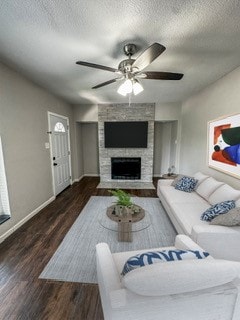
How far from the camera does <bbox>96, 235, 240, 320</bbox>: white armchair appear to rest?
80 cm

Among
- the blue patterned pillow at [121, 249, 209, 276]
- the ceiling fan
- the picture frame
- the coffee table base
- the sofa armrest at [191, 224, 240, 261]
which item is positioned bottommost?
the coffee table base

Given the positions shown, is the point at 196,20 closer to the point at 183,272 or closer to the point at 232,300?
the point at 183,272

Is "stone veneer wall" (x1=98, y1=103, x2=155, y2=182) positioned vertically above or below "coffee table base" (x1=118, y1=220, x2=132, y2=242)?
above

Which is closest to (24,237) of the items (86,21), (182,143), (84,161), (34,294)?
(34,294)

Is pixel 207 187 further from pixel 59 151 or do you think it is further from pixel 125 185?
pixel 59 151

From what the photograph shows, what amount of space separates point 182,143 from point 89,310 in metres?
4.45

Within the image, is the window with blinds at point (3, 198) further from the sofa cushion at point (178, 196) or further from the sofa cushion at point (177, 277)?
the sofa cushion at point (178, 196)

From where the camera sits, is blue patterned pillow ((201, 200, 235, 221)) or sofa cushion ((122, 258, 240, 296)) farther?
blue patterned pillow ((201, 200, 235, 221))

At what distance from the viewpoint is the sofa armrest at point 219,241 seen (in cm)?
168

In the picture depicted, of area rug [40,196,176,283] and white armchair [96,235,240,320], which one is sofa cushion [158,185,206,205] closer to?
area rug [40,196,176,283]

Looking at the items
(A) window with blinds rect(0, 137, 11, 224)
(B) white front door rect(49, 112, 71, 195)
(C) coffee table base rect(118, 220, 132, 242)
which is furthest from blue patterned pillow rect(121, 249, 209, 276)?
(B) white front door rect(49, 112, 71, 195)

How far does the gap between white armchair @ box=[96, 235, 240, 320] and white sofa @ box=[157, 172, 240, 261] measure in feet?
2.56

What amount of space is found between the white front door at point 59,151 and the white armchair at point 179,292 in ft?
11.4

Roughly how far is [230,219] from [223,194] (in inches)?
26.5
